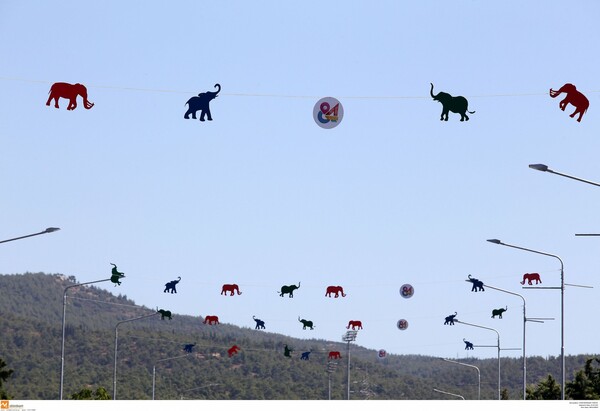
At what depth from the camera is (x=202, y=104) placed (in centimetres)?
4988

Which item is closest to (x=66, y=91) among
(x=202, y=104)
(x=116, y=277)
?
(x=202, y=104)

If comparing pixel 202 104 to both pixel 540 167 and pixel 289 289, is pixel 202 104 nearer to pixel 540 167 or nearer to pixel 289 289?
pixel 540 167

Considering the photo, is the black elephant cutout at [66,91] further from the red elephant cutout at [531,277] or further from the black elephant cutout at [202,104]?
the red elephant cutout at [531,277]

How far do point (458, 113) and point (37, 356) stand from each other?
15469 cm

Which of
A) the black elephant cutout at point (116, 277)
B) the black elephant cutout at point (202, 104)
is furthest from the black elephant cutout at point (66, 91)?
the black elephant cutout at point (116, 277)

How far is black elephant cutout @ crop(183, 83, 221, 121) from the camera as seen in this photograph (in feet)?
160

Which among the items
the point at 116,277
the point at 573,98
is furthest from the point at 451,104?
the point at 116,277

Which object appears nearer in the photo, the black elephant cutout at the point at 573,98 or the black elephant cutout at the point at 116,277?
the black elephant cutout at the point at 573,98

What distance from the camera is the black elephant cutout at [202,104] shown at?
4888cm

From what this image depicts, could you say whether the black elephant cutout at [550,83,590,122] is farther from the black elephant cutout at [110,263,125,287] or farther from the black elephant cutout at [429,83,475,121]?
the black elephant cutout at [110,263,125,287]

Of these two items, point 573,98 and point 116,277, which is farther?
point 116,277
